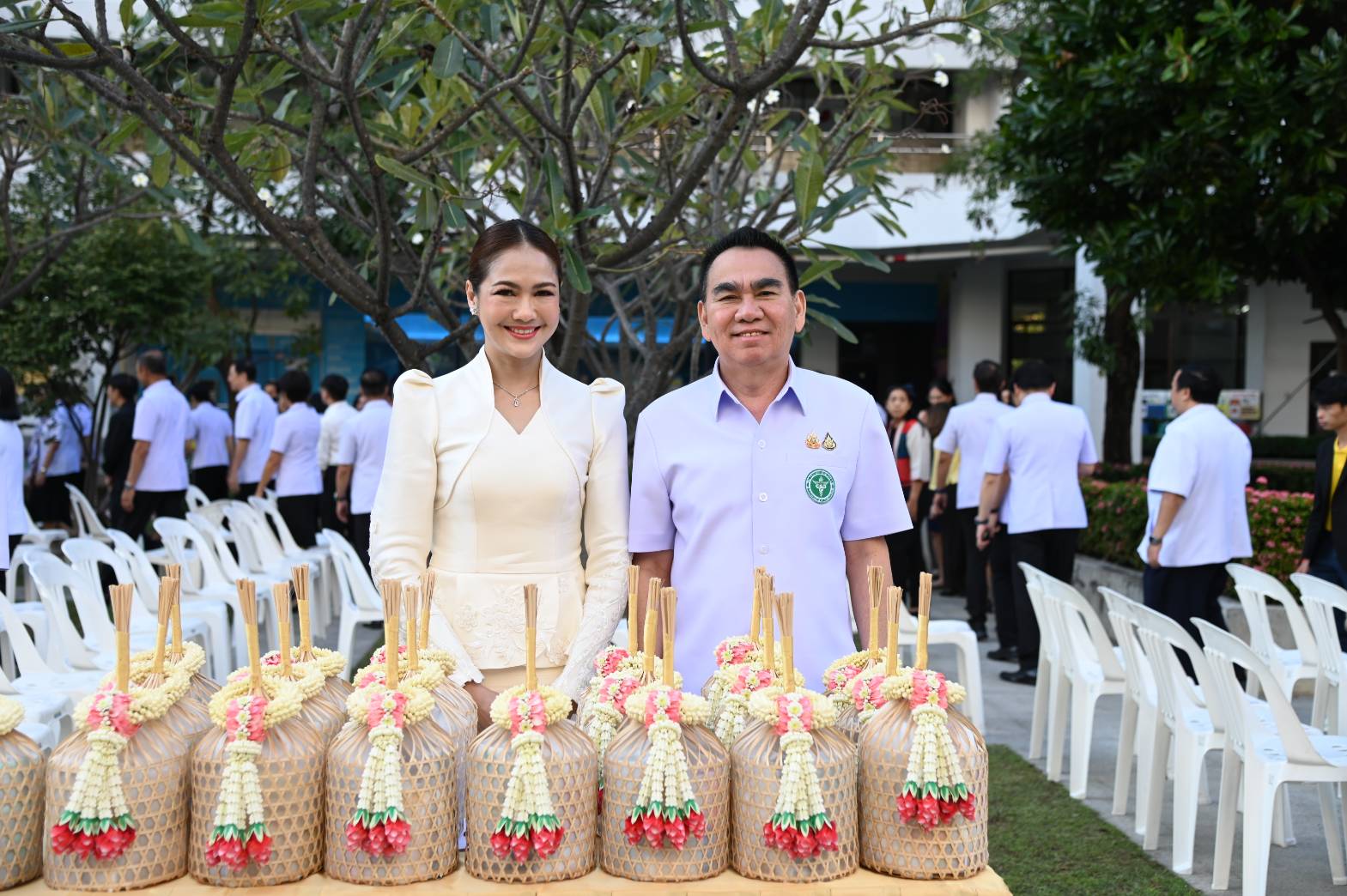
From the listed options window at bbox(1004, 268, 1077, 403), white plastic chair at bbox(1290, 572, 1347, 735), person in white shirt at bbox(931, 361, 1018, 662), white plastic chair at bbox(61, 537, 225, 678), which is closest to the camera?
white plastic chair at bbox(1290, 572, 1347, 735)

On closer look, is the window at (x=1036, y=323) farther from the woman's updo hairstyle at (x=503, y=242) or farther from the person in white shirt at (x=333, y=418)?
the woman's updo hairstyle at (x=503, y=242)

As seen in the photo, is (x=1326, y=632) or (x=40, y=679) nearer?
(x=1326, y=632)

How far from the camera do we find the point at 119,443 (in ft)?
32.3

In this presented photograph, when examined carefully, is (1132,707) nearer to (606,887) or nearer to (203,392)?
(606,887)

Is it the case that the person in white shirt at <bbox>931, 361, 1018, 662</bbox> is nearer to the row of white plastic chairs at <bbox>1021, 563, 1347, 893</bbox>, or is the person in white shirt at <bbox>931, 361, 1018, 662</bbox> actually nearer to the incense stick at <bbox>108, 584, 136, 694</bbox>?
the row of white plastic chairs at <bbox>1021, 563, 1347, 893</bbox>

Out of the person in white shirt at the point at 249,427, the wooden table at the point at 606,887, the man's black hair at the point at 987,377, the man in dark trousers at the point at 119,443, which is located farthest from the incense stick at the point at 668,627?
the person in white shirt at the point at 249,427

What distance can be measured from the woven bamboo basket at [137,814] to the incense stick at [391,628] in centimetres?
34

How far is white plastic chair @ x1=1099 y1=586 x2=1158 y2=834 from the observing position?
15.7ft

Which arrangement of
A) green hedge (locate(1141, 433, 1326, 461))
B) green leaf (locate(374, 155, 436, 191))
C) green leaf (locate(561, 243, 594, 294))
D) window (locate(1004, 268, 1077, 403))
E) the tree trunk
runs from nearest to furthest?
green leaf (locate(374, 155, 436, 191))
green leaf (locate(561, 243, 594, 294))
the tree trunk
green hedge (locate(1141, 433, 1326, 461))
window (locate(1004, 268, 1077, 403))

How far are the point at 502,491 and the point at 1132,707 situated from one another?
3620 mm

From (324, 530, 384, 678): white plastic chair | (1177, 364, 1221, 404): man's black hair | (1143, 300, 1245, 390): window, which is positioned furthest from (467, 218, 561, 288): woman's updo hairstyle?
(1143, 300, 1245, 390): window

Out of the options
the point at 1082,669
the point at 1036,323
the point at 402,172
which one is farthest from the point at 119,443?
the point at 1036,323

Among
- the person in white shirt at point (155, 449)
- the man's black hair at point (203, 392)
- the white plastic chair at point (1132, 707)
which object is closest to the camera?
the white plastic chair at point (1132, 707)

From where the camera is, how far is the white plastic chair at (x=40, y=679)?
15.6ft
